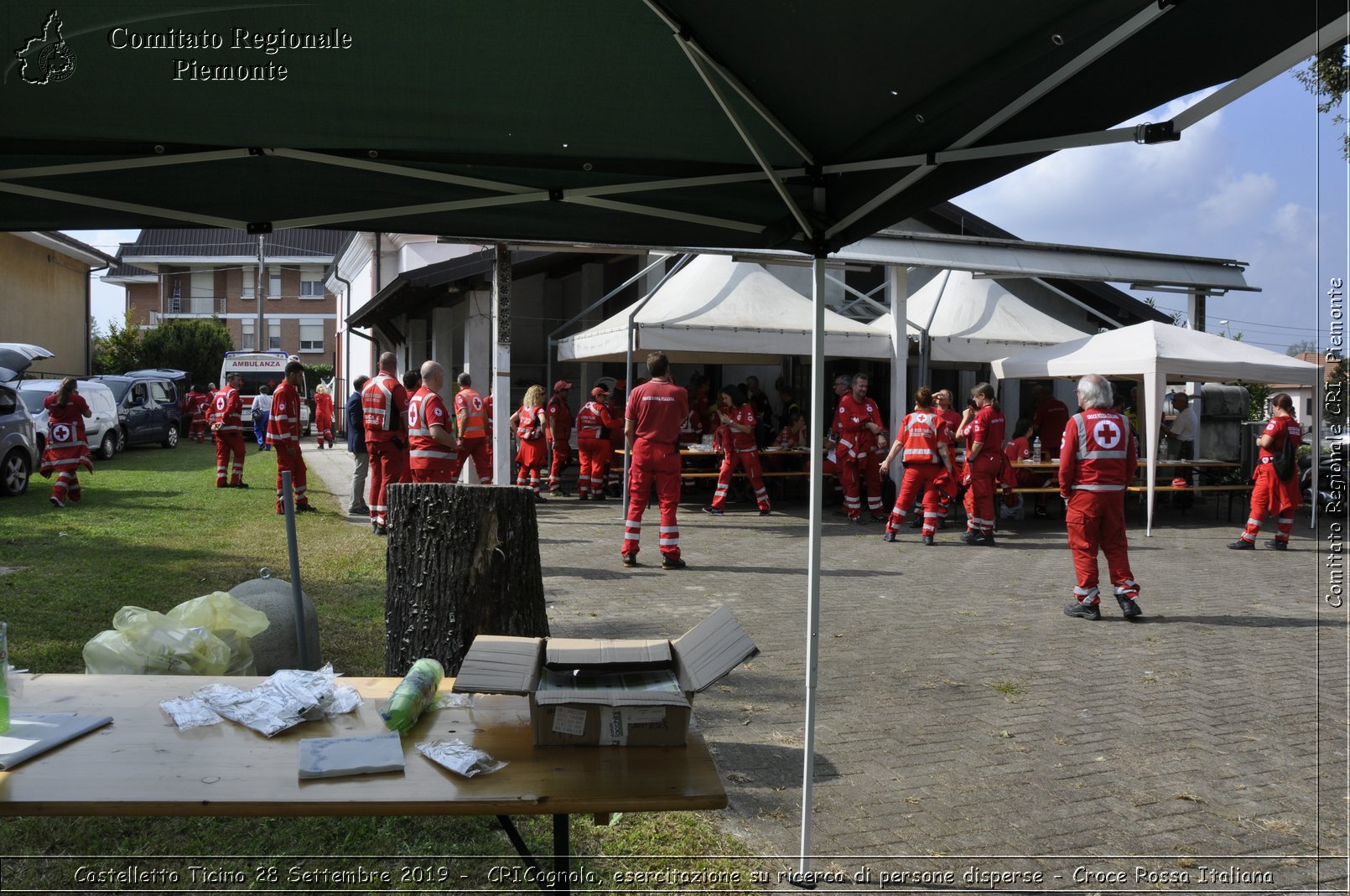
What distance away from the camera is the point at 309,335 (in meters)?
64.2

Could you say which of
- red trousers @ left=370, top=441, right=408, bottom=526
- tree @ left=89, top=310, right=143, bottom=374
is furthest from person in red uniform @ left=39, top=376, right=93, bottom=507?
tree @ left=89, top=310, right=143, bottom=374

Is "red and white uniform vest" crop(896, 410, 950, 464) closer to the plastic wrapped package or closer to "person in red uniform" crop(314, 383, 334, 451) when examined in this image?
the plastic wrapped package

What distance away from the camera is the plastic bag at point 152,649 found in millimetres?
3771

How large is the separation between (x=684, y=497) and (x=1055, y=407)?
21.6ft

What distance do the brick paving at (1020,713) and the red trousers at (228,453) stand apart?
888 centimetres

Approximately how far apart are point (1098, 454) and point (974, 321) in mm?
9612

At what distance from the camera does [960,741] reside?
5152 mm

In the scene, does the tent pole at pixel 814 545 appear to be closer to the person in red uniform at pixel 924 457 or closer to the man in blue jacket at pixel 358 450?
the person in red uniform at pixel 924 457

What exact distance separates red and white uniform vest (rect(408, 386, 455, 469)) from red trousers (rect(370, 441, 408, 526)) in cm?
123

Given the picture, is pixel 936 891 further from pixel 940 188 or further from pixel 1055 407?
pixel 1055 407

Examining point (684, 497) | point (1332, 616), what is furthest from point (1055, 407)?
point (1332, 616)

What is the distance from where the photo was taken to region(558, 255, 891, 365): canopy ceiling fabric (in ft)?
48.0

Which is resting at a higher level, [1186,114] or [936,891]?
[1186,114]

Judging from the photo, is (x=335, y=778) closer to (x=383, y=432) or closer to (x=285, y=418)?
(x=383, y=432)
